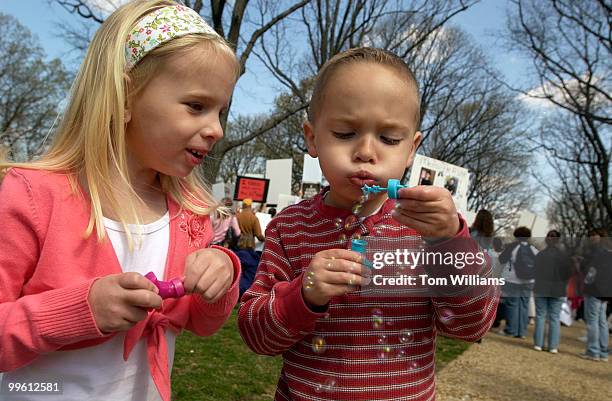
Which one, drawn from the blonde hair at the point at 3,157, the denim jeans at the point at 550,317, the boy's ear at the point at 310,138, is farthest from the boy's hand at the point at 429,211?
the denim jeans at the point at 550,317

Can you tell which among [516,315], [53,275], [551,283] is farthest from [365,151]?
[516,315]

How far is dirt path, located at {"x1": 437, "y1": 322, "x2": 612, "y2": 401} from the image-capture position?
5.48m

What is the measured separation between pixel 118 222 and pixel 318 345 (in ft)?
2.21

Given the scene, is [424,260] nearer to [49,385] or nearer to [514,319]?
[49,385]

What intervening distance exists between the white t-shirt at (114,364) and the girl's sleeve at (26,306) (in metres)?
0.09

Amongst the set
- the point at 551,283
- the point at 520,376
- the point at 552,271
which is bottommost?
the point at 520,376

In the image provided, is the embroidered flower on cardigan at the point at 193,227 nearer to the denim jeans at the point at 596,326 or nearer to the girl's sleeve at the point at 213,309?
the girl's sleeve at the point at 213,309

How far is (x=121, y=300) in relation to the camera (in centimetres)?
113

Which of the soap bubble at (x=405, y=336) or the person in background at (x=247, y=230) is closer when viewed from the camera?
the soap bubble at (x=405, y=336)

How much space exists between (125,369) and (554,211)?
1637 inches

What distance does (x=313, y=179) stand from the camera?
1236 cm

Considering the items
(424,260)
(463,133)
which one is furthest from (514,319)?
(463,133)

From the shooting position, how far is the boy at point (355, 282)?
127 centimetres

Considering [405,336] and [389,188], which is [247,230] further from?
[389,188]
